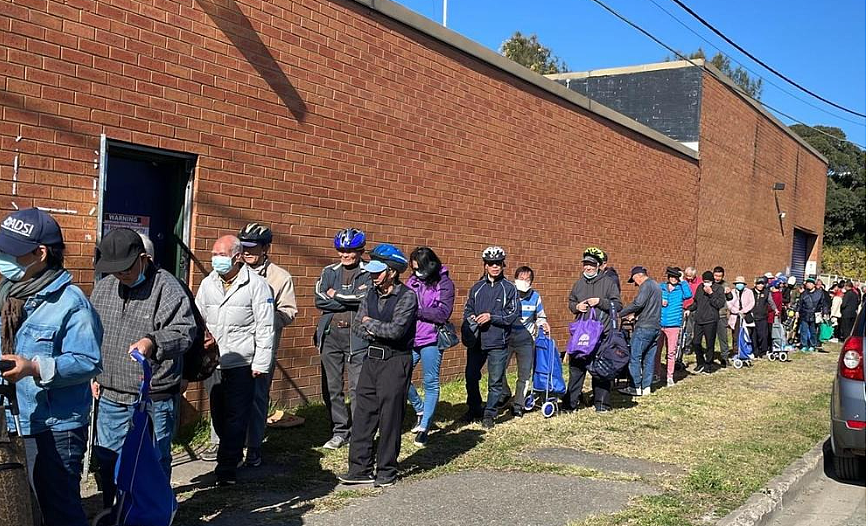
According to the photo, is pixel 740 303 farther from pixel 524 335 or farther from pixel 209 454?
pixel 209 454

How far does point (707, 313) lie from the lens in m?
14.5

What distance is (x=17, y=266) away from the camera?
147 inches

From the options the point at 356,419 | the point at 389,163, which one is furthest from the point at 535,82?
the point at 356,419

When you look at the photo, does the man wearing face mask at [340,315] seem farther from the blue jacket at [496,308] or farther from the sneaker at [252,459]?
the blue jacket at [496,308]

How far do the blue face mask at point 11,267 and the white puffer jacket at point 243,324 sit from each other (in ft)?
7.74

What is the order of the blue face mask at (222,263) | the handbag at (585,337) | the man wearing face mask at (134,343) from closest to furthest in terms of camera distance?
the man wearing face mask at (134,343), the blue face mask at (222,263), the handbag at (585,337)

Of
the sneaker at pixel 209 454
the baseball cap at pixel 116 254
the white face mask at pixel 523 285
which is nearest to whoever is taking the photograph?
the baseball cap at pixel 116 254

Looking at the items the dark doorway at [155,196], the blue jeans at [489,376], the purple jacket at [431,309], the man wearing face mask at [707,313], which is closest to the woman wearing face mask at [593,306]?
the blue jeans at [489,376]

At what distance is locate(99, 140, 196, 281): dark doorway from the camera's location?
23.4 ft

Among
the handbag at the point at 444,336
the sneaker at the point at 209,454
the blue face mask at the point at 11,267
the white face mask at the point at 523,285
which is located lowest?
the sneaker at the point at 209,454

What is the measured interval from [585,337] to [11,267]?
22.8 feet

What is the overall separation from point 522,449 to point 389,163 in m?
4.01

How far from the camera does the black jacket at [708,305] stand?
1448 centimetres

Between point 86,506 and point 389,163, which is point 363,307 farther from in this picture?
point 389,163
